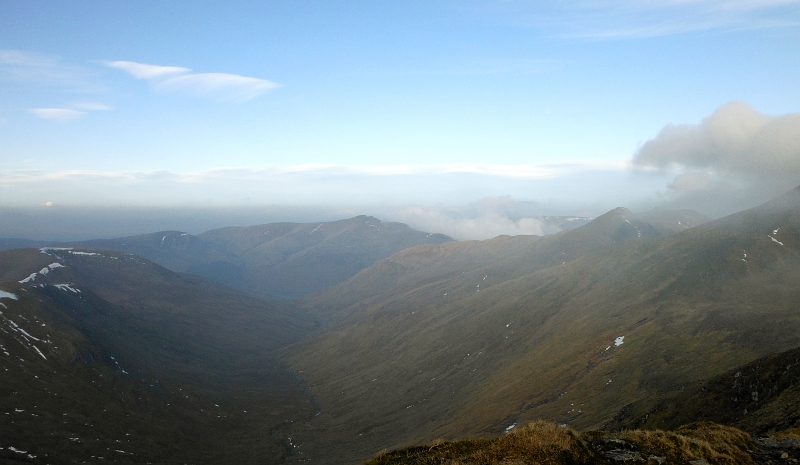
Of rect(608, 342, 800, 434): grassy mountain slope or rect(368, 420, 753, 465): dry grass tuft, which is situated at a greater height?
rect(368, 420, 753, 465): dry grass tuft

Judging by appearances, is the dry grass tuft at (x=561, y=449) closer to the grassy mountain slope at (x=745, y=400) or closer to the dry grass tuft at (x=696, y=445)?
the dry grass tuft at (x=696, y=445)

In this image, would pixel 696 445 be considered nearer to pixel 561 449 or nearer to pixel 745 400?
pixel 561 449

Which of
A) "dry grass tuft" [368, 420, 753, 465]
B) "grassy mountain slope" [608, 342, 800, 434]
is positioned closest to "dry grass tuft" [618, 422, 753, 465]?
"dry grass tuft" [368, 420, 753, 465]

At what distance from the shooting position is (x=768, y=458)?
28.8m

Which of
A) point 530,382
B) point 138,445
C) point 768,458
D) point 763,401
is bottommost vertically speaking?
point 138,445

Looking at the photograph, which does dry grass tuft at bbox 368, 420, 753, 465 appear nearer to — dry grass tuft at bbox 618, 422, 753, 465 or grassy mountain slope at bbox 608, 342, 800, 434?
dry grass tuft at bbox 618, 422, 753, 465

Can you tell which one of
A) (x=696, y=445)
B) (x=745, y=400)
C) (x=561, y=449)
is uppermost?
(x=561, y=449)

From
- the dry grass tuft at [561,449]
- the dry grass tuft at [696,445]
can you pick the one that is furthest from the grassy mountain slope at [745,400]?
the dry grass tuft at [561,449]

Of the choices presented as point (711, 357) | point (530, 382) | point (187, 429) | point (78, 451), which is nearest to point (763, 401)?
point (711, 357)

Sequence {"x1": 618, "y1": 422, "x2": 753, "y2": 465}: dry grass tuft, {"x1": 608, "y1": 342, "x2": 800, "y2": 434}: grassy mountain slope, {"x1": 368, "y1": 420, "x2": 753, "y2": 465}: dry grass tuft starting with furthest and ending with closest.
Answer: {"x1": 608, "y1": 342, "x2": 800, "y2": 434}: grassy mountain slope
{"x1": 618, "y1": 422, "x2": 753, "y2": 465}: dry grass tuft
{"x1": 368, "y1": 420, "x2": 753, "y2": 465}: dry grass tuft

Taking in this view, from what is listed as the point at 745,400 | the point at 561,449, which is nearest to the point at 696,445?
the point at 561,449

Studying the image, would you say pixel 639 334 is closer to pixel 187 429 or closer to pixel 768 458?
pixel 768 458

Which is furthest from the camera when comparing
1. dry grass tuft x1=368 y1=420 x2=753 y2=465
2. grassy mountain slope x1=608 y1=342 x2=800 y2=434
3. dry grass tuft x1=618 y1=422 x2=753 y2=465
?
grassy mountain slope x1=608 y1=342 x2=800 y2=434

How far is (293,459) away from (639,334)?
418 ft
